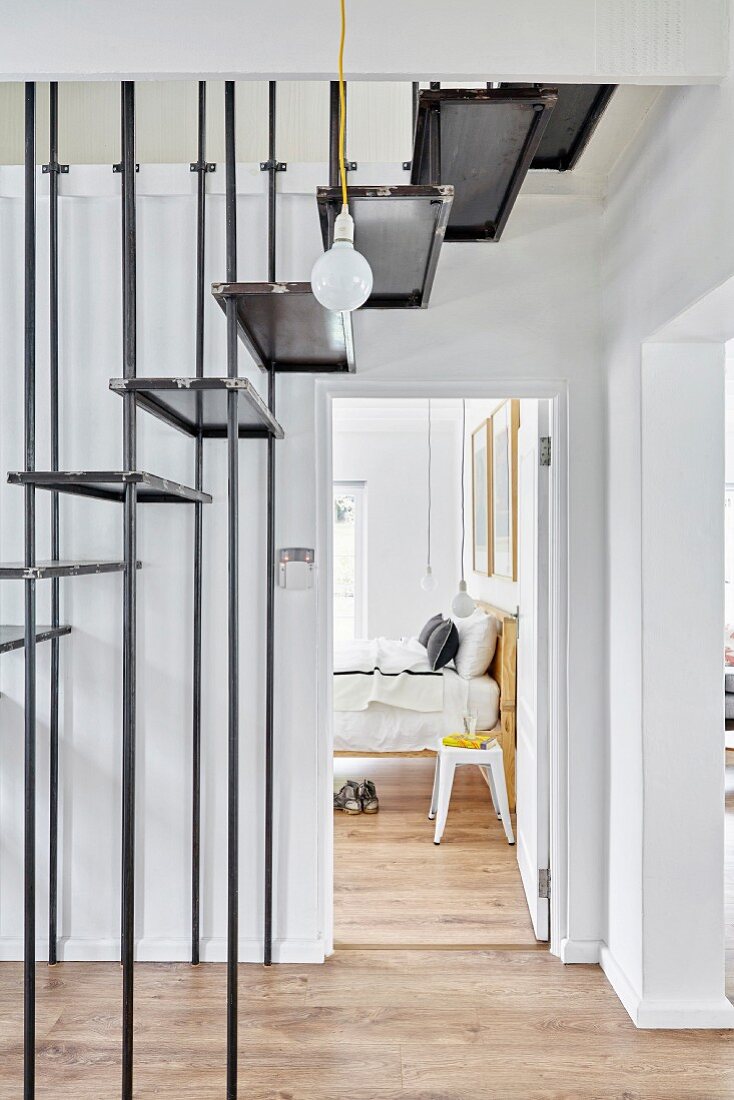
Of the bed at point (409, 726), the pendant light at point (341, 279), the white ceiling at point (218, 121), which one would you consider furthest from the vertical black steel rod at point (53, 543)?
the bed at point (409, 726)

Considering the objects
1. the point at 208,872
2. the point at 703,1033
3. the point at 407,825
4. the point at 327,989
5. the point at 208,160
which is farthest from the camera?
the point at 407,825

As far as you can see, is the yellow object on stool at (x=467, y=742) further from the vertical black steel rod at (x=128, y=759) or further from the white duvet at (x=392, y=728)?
the vertical black steel rod at (x=128, y=759)

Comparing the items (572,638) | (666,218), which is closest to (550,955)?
(572,638)

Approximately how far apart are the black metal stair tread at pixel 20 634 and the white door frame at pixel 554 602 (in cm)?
82

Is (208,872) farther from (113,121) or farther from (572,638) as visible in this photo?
(113,121)

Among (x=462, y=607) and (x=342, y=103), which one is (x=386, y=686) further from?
(x=342, y=103)

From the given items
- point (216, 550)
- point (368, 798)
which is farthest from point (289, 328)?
point (368, 798)

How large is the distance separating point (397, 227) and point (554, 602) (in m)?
1.42

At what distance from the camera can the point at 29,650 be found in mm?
1808

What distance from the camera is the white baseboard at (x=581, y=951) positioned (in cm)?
267

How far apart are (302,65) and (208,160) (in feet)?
4.10

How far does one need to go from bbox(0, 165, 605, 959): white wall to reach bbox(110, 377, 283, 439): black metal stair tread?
0.20m

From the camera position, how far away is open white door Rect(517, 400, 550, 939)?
2.84 meters

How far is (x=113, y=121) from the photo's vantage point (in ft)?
9.42
